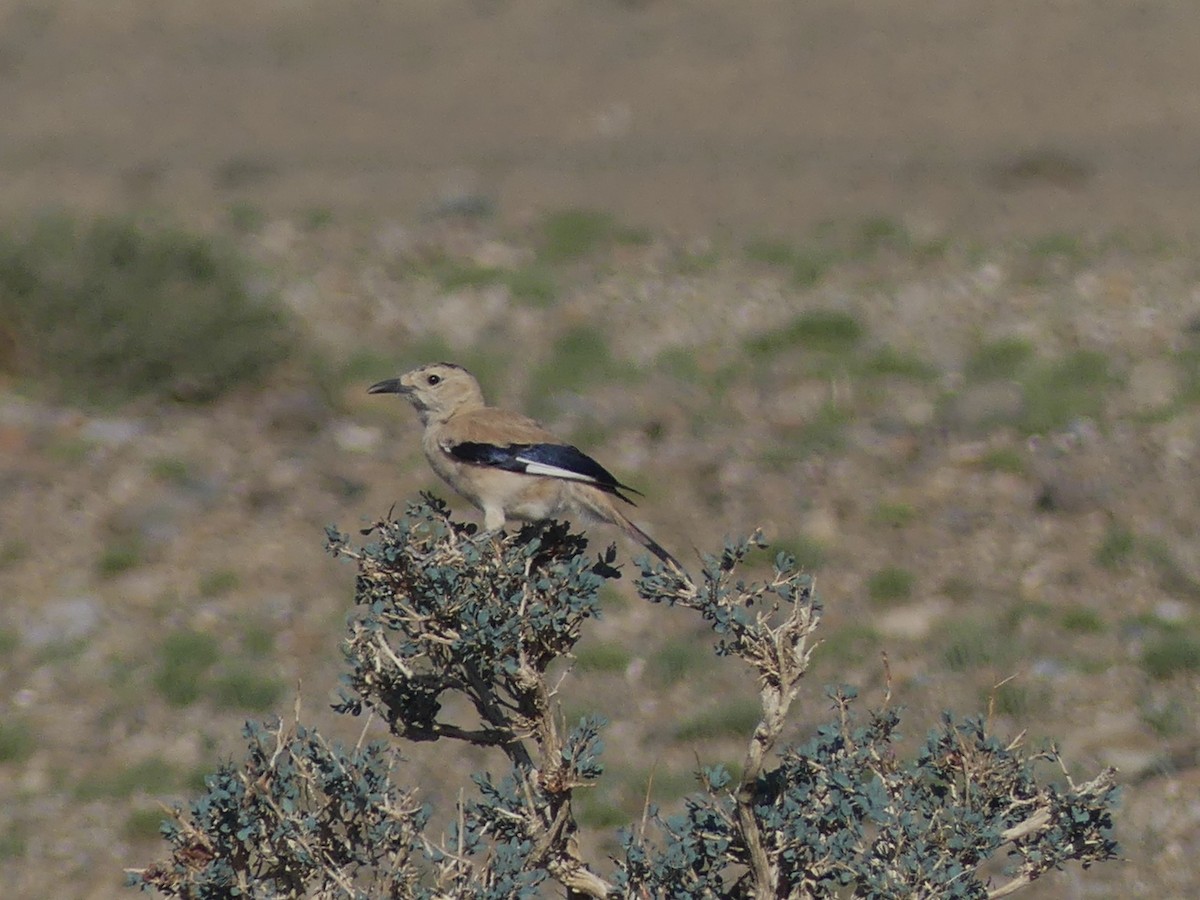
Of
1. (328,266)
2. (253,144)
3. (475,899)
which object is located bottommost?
(253,144)

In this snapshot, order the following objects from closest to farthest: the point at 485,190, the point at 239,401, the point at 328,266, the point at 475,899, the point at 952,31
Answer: the point at 475,899, the point at 239,401, the point at 328,266, the point at 485,190, the point at 952,31

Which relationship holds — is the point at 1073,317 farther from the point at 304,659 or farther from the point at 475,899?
the point at 475,899

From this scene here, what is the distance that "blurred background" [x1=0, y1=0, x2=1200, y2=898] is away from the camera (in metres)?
9.94

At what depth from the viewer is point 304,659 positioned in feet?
34.9

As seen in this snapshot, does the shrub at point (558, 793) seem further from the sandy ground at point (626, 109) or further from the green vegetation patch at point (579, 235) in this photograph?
the sandy ground at point (626, 109)

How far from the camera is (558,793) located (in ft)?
17.6

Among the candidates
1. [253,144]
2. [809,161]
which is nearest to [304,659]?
[809,161]

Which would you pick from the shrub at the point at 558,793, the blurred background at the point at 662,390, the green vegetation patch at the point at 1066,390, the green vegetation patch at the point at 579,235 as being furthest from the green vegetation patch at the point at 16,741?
the green vegetation patch at the point at 579,235

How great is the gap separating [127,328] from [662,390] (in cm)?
372

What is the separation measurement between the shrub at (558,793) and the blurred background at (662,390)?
10.3 feet

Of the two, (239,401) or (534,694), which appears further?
(239,401)

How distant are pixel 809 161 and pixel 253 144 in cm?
650

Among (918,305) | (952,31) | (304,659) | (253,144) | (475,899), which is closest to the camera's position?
(475,899)

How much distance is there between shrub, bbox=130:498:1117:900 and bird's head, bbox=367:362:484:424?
7.72ft
